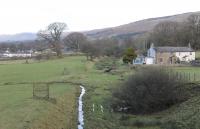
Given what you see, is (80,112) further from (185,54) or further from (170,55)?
(185,54)

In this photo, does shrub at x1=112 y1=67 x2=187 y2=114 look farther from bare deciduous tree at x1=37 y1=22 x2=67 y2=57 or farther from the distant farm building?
bare deciduous tree at x1=37 y1=22 x2=67 y2=57

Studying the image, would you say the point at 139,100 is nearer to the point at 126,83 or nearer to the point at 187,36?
the point at 126,83

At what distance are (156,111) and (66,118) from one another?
1193cm

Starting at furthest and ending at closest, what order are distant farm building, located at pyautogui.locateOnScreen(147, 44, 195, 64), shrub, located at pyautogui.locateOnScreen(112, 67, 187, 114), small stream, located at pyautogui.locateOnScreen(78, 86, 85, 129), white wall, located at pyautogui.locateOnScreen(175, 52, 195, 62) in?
white wall, located at pyautogui.locateOnScreen(175, 52, 195, 62) < distant farm building, located at pyautogui.locateOnScreen(147, 44, 195, 64) < shrub, located at pyautogui.locateOnScreen(112, 67, 187, 114) < small stream, located at pyautogui.locateOnScreen(78, 86, 85, 129)

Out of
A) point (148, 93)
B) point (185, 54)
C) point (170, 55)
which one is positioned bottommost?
point (148, 93)

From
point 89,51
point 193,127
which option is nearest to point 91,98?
point 193,127

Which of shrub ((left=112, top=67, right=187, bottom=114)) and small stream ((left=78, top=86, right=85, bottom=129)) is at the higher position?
shrub ((left=112, top=67, right=187, bottom=114))

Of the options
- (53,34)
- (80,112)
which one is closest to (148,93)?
(80,112)

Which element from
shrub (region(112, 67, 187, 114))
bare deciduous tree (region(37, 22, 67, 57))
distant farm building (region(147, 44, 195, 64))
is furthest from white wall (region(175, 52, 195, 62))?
shrub (region(112, 67, 187, 114))

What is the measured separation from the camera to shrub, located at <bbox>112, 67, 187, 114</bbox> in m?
43.1

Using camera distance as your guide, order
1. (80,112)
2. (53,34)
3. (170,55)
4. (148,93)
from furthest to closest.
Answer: (53,34)
(170,55)
(148,93)
(80,112)

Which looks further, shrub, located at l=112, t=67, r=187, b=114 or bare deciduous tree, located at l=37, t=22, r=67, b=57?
bare deciduous tree, located at l=37, t=22, r=67, b=57

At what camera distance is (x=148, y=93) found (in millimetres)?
43000

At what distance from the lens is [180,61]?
118 meters
